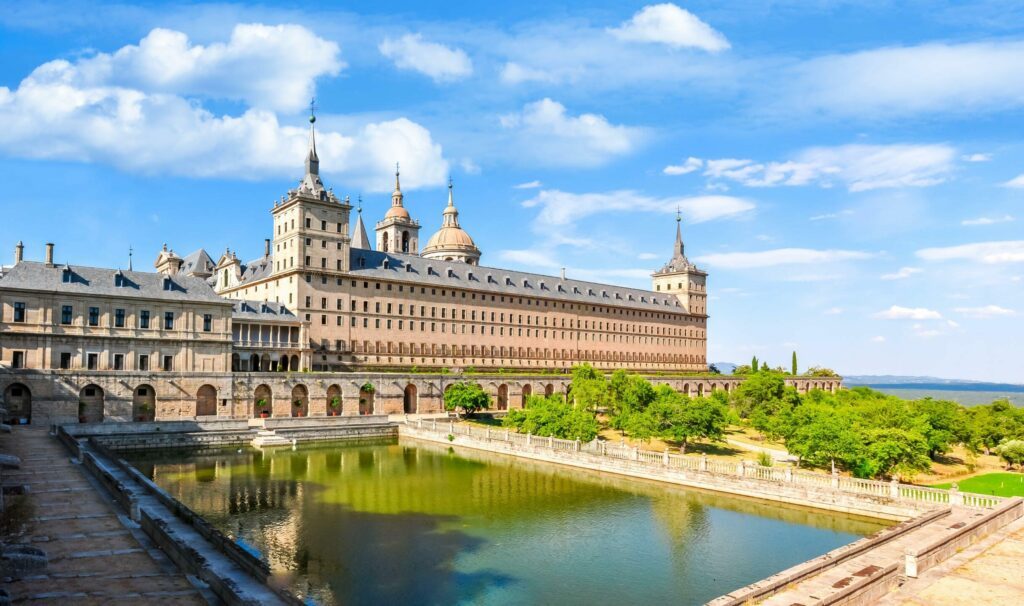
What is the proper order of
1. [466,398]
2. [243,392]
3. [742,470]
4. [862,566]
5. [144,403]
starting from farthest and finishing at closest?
[466,398]
[243,392]
[144,403]
[742,470]
[862,566]

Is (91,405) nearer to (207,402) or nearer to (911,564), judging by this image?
(207,402)

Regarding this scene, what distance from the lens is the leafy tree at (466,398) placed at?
68.7 metres

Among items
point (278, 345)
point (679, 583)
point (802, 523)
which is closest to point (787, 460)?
point (802, 523)

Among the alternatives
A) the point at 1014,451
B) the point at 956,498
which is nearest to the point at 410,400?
the point at 1014,451

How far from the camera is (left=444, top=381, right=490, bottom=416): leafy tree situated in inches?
2704

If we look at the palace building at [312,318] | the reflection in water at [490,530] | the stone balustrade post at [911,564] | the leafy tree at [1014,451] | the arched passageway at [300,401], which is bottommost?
the reflection in water at [490,530]

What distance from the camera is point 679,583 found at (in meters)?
24.2

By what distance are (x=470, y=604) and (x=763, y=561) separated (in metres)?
12.1

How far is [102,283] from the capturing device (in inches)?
2249

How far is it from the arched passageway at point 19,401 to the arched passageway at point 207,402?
12095 mm

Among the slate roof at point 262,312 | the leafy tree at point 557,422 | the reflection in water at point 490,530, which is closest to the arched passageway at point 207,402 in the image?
the slate roof at point 262,312

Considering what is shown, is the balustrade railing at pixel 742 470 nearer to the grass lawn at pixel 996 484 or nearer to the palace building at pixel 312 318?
the grass lawn at pixel 996 484

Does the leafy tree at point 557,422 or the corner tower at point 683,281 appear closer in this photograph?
the leafy tree at point 557,422

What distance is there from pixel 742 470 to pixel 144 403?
47.2 meters
